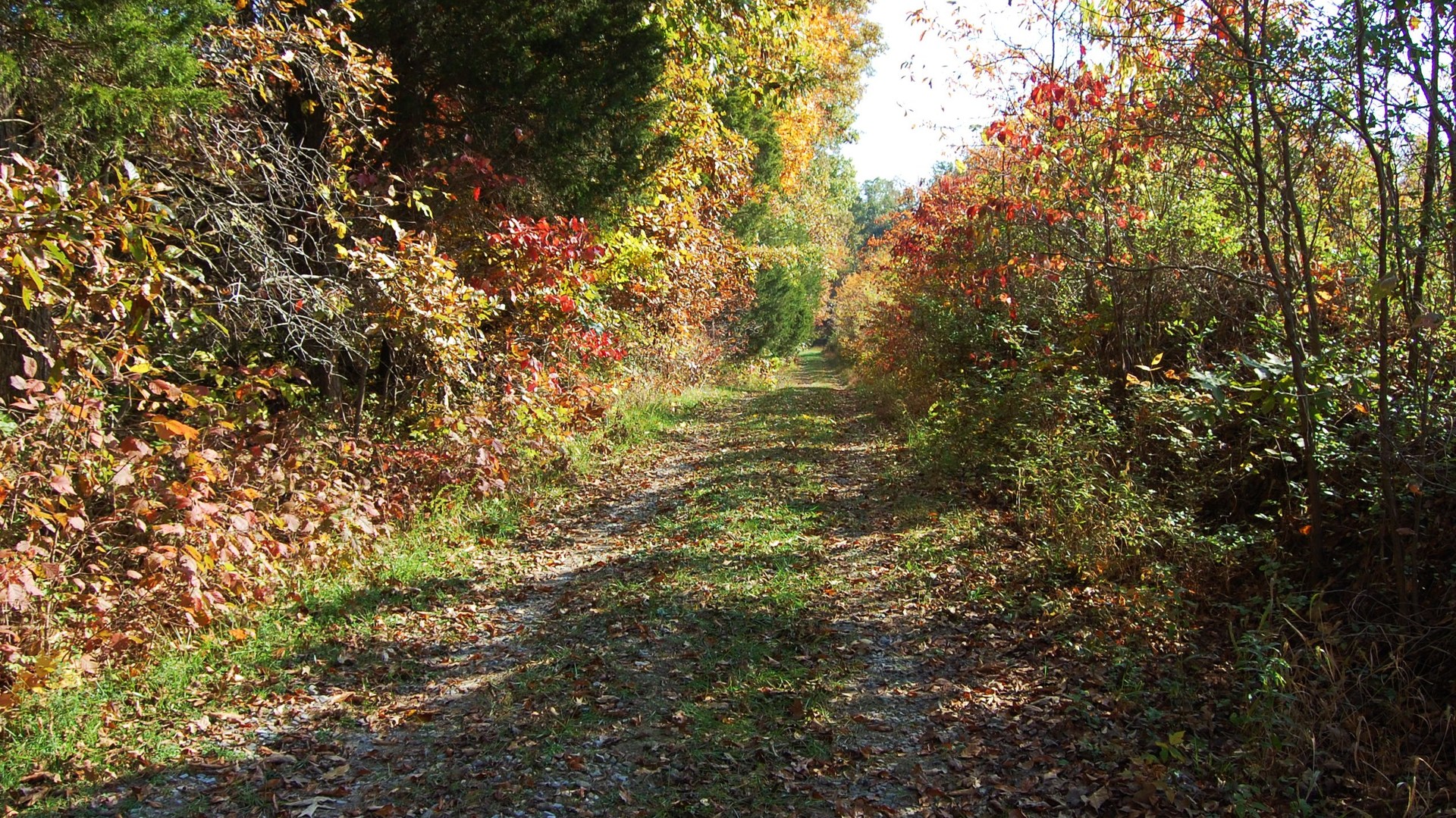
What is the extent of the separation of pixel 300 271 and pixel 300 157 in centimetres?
106

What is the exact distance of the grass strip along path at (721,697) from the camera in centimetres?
384

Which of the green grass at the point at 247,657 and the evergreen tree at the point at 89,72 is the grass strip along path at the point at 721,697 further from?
the evergreen tree at the point at 89,72

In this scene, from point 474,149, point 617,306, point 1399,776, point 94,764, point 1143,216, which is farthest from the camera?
point 617,306

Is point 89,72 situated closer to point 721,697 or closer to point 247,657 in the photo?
point 247,657

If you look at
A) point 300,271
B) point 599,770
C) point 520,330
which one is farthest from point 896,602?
point 300,271

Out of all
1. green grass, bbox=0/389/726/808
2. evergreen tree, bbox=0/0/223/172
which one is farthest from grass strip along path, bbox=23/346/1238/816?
evergreen tree, bbox=0/0/223/172

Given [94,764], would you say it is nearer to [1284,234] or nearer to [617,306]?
[1284,234]

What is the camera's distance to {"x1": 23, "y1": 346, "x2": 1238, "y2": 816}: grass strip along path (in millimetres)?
3836

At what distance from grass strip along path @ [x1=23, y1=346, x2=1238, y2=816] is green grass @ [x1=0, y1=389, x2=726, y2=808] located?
6cm

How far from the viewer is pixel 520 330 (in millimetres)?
9469

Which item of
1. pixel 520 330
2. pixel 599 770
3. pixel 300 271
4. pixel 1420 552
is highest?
pixel 300 271

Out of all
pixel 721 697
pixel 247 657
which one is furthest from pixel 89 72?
pixel 721 697

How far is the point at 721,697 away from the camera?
15.9 feet

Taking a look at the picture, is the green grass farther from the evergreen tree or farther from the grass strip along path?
the evergreen tree
